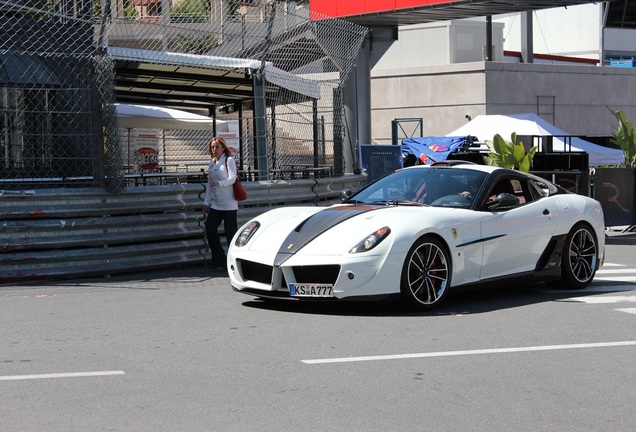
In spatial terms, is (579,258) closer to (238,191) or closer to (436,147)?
(238,191)

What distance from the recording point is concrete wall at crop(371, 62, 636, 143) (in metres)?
35.8

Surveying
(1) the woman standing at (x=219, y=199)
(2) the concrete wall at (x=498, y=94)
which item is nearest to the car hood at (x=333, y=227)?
(1) the woman standing at (x=219, y=199)

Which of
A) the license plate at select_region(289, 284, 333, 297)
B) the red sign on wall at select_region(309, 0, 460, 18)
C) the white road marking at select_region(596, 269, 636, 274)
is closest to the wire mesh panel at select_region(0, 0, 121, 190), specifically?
the license plate at select_region(289, 284, 333, 297)

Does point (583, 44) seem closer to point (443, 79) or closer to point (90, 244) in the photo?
point (443, 79)

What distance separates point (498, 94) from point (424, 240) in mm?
28490

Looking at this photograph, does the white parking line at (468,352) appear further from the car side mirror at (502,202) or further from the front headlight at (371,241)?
the car side mirror at (502,202)

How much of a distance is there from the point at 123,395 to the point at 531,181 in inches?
222

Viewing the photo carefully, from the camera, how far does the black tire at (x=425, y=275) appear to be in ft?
26.9

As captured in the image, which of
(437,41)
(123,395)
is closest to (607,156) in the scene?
(437,41)

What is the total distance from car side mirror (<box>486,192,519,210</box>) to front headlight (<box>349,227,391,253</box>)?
138 cm

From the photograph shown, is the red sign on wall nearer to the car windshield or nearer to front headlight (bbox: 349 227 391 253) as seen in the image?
the car windshield

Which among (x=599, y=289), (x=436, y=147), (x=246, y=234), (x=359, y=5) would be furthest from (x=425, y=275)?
(x=436, y=147)

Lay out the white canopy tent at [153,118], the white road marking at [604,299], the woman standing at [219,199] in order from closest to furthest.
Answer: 1. the white road marking at [604,299]
2. the woman standing at [219,199]
3. the white canopy tent at [153,118]

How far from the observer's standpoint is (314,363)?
6312 millimetres
